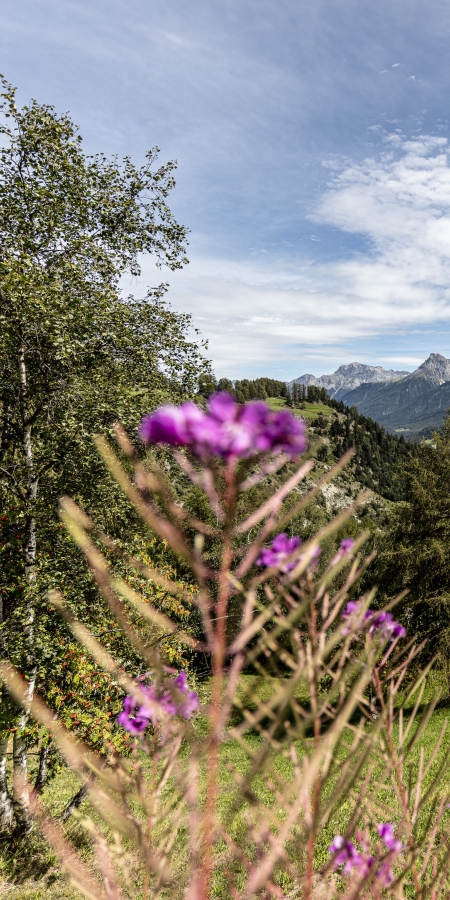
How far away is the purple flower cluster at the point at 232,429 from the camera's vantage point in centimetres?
70

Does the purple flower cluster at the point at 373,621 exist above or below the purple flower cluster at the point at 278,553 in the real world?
below

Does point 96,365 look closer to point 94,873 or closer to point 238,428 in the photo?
point 238,428

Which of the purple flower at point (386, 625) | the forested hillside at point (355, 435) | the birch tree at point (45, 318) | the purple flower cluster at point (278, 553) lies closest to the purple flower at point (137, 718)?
the purple flower cluster at point (278, 553)

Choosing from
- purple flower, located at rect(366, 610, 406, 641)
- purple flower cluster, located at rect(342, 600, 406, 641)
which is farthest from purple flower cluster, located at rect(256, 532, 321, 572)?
purple flower, located at rect(366, 610, 406, 641)

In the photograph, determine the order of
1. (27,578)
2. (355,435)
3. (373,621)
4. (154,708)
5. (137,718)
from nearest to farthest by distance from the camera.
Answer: (154,708), (137,718), (373,621), (27,578), (355,435)

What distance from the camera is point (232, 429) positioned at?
2.36ft

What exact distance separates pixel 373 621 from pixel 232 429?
1226 millimetres

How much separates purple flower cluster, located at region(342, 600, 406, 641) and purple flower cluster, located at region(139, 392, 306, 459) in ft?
2.33

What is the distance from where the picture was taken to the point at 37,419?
26.9 ft

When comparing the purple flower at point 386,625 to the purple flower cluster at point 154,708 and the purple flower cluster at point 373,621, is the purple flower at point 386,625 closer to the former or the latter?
the purple flower cluster at point 373,621

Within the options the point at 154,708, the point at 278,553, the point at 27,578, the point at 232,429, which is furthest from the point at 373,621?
the point at 27,578

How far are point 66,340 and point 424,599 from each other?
15.7 m

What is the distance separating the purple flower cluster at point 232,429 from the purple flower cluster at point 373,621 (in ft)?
2.33

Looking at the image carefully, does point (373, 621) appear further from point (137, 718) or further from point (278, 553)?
point (137, 718)
